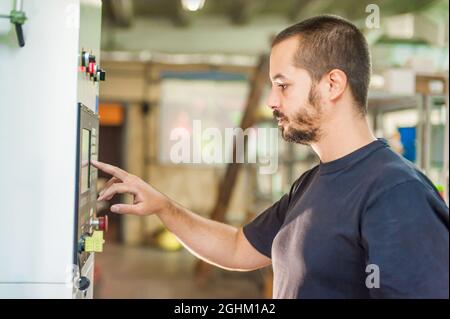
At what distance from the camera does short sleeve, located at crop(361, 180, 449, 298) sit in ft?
3.44

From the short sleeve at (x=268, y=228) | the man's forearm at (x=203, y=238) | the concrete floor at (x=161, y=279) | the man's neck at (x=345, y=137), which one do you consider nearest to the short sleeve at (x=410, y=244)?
the man's neck at (x=345, y=137)

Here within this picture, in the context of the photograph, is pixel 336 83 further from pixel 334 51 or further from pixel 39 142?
pixel 39 142

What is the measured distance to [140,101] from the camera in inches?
334

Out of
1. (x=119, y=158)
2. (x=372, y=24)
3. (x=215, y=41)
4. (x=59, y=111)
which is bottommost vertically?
(x=119, y=158)

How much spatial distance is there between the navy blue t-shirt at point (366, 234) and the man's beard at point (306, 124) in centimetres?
8

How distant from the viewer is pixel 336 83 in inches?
50.2

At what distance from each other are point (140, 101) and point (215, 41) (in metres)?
1.78

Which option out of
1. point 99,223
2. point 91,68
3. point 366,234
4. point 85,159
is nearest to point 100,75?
point 91,68

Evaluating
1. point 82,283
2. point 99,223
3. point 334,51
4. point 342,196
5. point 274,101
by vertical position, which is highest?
point 334,51

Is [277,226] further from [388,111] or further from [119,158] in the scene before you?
[119,158]

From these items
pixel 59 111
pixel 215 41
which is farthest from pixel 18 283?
pixel 215 41

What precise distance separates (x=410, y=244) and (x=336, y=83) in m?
0.42

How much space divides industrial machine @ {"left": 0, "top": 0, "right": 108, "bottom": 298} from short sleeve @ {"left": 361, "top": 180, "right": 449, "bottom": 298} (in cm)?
67

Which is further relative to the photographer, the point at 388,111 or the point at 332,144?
the point at 388,111
